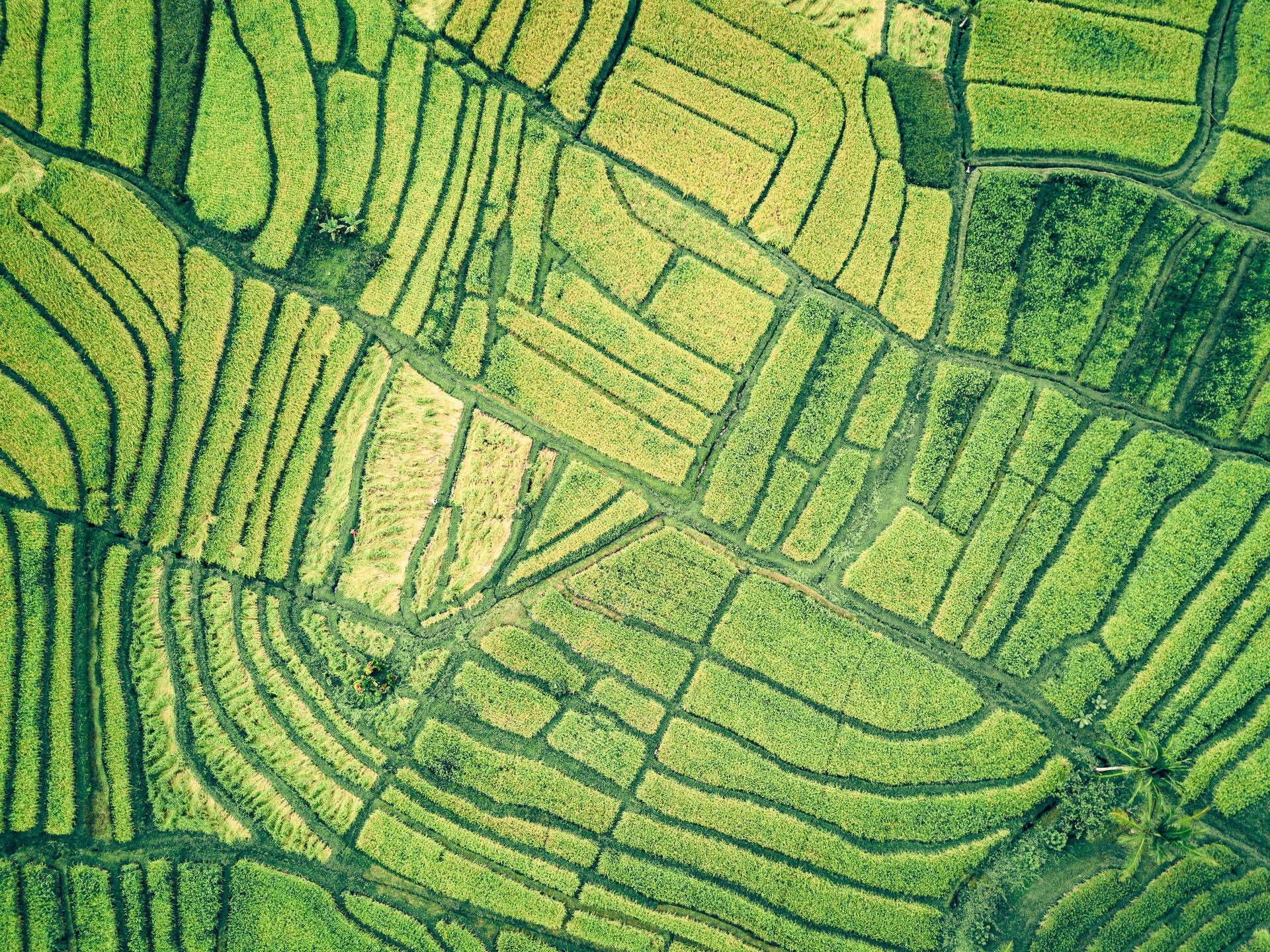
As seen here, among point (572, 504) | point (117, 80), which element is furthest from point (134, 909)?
point (117, 80)

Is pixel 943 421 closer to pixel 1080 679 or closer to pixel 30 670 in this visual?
pixel 1080 679

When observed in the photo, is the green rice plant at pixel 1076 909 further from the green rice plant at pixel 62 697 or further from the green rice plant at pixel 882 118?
the green rice plant at pixel 62 697

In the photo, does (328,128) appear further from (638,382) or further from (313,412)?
(638,382)

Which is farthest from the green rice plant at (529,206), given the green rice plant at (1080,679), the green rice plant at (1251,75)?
the green rice plant at (1251,75)

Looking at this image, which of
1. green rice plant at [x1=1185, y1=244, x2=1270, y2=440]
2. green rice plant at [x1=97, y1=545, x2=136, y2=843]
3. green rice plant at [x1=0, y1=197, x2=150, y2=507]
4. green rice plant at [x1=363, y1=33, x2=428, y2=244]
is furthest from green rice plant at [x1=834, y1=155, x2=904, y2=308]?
green rice plant at [x1=97, y1=545, x2=136, y2=843]

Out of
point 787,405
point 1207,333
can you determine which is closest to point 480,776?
point 787,405

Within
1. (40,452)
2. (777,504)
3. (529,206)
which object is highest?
(529,206)
